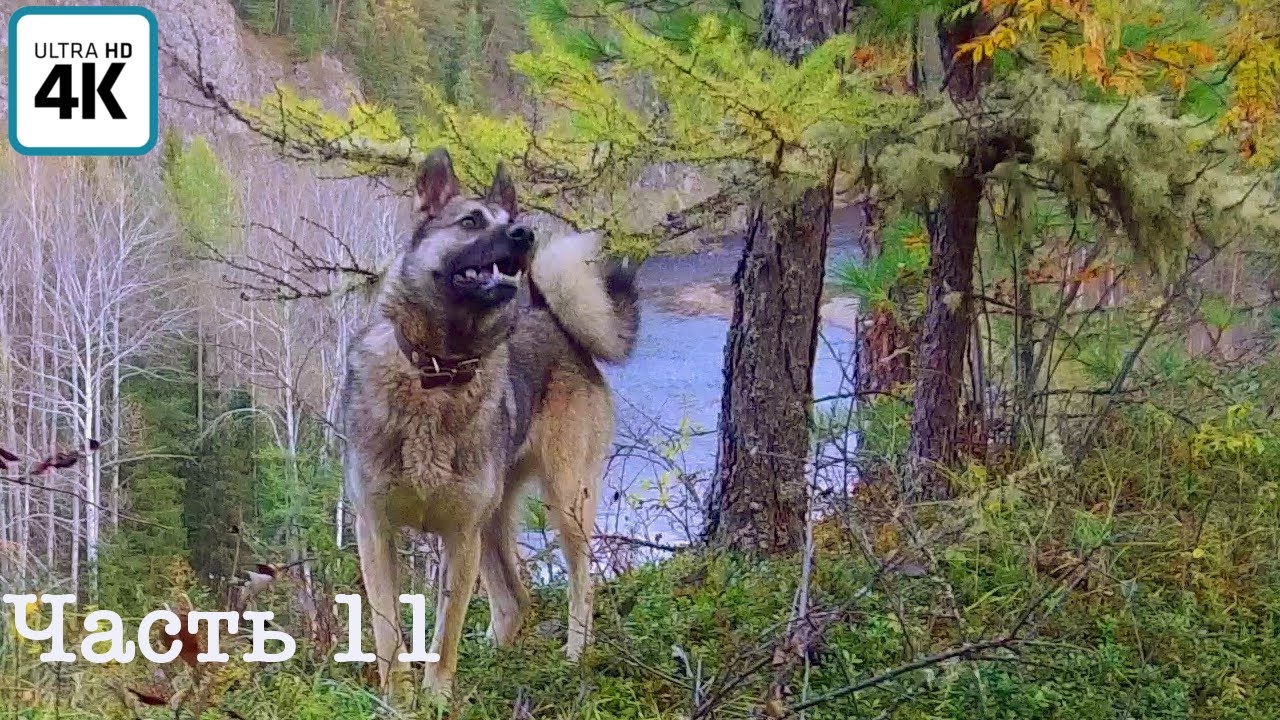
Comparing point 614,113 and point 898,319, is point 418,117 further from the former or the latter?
point 898,319

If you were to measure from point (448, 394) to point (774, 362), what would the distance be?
915mm

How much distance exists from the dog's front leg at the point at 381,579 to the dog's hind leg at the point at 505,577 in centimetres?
29

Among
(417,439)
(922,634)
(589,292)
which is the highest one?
(589,292)

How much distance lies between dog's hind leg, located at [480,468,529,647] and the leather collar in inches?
15.2

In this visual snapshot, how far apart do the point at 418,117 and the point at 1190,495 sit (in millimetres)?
2220

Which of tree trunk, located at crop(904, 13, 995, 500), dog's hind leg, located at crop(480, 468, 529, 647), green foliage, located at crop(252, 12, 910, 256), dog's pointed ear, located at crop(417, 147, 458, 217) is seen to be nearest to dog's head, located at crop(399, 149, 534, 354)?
dog's pointed ear, located at crop(417, 147, 458, 217)

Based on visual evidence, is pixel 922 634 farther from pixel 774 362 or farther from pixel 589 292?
pixel 589 292

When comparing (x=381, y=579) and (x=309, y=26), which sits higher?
(x=309, y=26)

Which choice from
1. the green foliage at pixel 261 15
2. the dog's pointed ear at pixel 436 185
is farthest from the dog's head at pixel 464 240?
the green foliage at pixel 261 15

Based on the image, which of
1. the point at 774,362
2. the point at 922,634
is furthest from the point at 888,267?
the point at 922,634

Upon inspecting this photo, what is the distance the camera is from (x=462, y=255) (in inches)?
85.4

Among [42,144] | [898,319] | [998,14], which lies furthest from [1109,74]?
[42,144]

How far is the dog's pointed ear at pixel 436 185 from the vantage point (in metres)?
2.15

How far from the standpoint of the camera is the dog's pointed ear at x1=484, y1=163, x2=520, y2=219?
217cm
